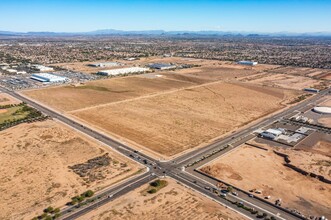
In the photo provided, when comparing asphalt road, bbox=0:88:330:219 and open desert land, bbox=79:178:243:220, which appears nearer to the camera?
open desert land, bbox=79:178:243:220

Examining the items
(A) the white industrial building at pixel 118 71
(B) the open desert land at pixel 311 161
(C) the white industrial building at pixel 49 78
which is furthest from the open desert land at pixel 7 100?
(B) the open desert land at pixel 311 161

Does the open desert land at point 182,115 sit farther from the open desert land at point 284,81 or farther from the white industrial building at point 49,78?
the white industrial building at point 49,78

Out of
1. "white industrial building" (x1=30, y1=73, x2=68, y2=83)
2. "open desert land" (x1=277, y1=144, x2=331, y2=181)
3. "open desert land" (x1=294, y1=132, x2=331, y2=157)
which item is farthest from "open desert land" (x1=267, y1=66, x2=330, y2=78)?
"white industrial building" (x1=30, y1=73, x2=68, y2=83)

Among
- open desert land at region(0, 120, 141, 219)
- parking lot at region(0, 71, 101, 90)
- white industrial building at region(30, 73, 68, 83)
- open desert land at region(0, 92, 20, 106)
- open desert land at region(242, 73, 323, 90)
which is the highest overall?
white industrial building at region(30, 73, 68, 83)

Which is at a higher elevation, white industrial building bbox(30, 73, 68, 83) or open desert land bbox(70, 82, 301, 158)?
white industrial building bbox(30, 73, 68, 83)

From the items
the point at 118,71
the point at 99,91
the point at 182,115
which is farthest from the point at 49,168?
the point at 118,71

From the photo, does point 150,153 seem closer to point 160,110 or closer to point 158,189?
point 158,189

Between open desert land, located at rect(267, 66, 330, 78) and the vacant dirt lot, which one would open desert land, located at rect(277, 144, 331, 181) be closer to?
the vacant dirt lot

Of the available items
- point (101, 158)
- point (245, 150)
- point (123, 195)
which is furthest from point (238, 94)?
point (123, 195)
